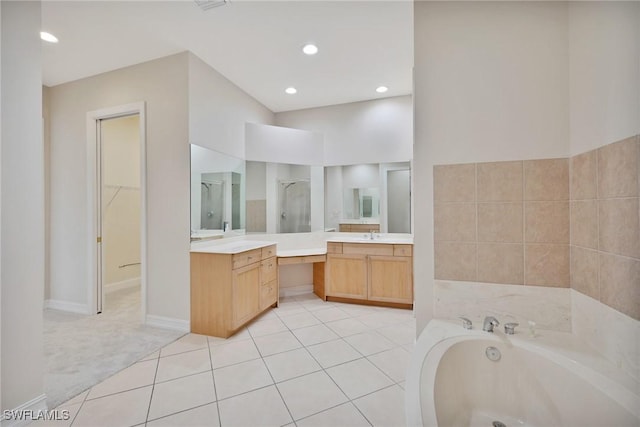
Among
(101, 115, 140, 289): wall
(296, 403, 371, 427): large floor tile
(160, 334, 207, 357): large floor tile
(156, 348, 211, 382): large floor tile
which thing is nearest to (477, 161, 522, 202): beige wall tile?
(296, 403, 371, 427): large floor tile

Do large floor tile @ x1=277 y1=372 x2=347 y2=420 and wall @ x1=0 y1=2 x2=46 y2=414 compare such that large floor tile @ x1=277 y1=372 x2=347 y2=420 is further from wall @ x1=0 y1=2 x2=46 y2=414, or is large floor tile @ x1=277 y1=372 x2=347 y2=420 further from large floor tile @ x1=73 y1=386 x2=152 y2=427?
wall @ x1=0 y1=2 x2=46 y2=414

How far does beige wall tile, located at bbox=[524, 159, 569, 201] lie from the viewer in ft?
5.02

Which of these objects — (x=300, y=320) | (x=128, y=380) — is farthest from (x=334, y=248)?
(x=128, y=380)

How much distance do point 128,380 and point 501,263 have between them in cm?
260

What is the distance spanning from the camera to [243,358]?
223 centimetres

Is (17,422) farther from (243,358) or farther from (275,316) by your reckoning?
(275,316)

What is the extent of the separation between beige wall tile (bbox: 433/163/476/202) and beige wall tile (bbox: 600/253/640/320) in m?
0.66

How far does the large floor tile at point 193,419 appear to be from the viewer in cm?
153

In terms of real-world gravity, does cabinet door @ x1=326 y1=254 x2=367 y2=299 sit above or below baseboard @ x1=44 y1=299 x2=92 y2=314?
above

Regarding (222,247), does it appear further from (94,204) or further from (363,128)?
(363,128)

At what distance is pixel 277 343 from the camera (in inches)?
98.2

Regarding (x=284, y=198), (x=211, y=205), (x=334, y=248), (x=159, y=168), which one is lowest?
(x=334, y=248)

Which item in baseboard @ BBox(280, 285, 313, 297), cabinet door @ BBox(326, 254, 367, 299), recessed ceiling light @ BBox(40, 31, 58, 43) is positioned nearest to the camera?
recessed ceiling light @ BBox(40, 31, 58, 43)

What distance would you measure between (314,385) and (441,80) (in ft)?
7.09
